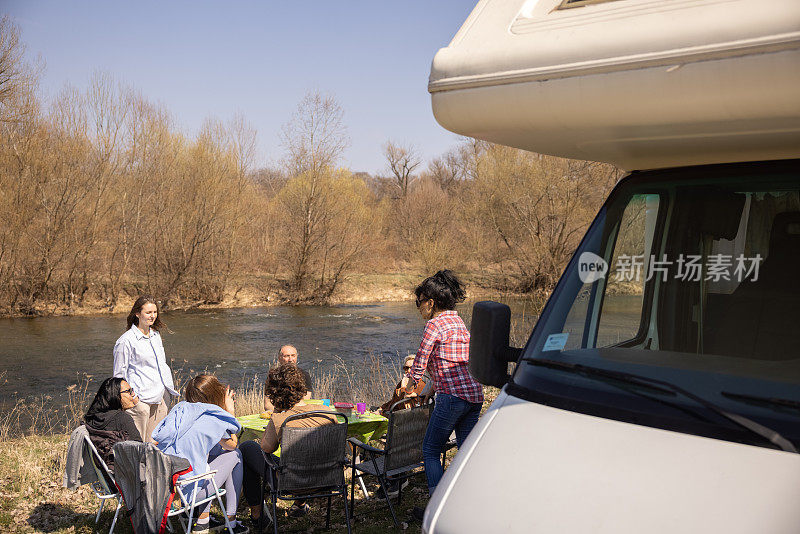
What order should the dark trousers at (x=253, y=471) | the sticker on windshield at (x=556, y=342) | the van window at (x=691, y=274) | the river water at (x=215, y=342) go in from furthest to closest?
1. the river water at (x=215, y=342)
2. the dark trousers at (x=253, y=471)
3. the sticker on windshield at (x=556, y=342)
4. the van window at (x=691, y=274)

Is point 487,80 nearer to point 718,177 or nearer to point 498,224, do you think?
point 718,177

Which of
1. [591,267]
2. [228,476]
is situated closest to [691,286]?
[591,267]

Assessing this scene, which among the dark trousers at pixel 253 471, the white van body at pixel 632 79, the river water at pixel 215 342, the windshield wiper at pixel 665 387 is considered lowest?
the river water at pixel 215 342

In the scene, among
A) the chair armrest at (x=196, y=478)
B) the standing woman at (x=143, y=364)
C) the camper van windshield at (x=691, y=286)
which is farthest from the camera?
the standing woman at (x=143, y=364)

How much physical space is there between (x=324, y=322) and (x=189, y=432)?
19.6 m

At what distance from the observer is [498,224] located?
98.2 feet

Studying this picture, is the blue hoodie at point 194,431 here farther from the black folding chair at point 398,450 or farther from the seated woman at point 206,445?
the black folding chair at point 398,450

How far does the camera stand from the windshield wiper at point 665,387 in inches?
77.8

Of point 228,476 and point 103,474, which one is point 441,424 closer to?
point 228,476

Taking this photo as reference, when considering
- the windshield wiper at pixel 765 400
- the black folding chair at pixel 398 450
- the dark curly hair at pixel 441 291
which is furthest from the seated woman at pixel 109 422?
the windshield wiper at pixel 765 400

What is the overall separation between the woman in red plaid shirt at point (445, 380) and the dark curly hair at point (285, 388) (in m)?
0.90

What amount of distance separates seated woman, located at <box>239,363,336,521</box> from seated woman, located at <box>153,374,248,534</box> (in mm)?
159

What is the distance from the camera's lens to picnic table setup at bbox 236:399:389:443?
649cm

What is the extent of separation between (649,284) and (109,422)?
4.36 metres
